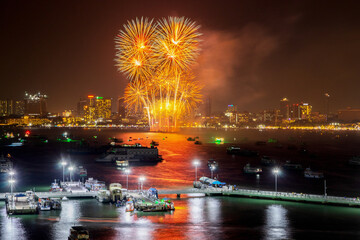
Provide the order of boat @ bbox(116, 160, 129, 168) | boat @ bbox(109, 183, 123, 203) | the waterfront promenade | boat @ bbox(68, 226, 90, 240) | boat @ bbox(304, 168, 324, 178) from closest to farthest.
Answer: boat @ bbox(68, 226, 90, 240)
the waterfront promenade
boat @ bbox(109, 183, 123, 203)
boat @ bbox(304, 168, 324, 178)
boat @ bbox(116, 160, 129, 168)

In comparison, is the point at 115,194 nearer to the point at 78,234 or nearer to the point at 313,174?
the point at 78,234

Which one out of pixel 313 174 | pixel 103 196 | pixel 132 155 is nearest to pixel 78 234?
pixel 103 196

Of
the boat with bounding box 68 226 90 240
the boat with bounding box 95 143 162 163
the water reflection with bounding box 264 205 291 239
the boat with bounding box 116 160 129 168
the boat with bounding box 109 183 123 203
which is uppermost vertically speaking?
the boat with bounding box 95 143 162 163

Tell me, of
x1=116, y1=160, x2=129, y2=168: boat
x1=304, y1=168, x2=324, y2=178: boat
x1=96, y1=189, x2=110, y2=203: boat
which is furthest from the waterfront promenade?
x1=116, y1=160, x2=129, y2=168: boat

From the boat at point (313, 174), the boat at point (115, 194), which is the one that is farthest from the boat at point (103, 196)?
the boat at point (313, 174)

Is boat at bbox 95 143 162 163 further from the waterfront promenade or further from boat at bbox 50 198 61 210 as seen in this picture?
boat at bbox 50 198 61 210

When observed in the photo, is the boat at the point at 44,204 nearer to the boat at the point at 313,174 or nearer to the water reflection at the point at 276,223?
the water reflection at the point at 276,223

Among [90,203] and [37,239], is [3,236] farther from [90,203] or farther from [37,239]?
[90,203]

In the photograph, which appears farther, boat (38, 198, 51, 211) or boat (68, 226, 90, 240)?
boat (38, 198, 51, 211)

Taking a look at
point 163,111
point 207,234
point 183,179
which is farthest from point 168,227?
point 163,111
